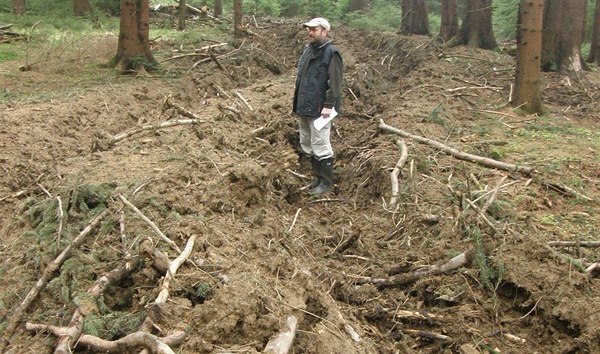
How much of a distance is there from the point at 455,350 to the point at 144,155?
4.35 m

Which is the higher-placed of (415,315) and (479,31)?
(479,31)

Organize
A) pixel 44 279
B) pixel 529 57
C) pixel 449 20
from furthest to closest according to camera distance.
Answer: pixel 449 20
pixel 529 57
pixel 44 279

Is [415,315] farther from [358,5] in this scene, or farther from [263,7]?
[263,7]

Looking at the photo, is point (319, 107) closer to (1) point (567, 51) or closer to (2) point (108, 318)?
(2) point (108, 318)

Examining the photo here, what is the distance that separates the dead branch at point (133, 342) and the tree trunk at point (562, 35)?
39.8 feet

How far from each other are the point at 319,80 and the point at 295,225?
2433mm

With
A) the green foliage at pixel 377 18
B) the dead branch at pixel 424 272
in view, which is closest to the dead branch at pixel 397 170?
the dead branch at pixel 424 272

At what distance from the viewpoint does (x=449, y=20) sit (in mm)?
20406

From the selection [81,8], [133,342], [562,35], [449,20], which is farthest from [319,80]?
[81,8]

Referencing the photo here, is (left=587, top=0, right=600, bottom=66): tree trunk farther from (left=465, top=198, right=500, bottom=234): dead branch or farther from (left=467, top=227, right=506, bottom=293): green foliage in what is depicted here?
(left=467, top=227, right=506, bottom=293): green foliage

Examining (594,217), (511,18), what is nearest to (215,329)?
(594,217)

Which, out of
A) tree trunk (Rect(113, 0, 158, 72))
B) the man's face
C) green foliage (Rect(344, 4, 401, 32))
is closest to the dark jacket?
the man's face

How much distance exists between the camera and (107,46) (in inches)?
612

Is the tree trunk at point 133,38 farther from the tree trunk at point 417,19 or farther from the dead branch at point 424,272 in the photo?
the tree trunk at point 417,19
